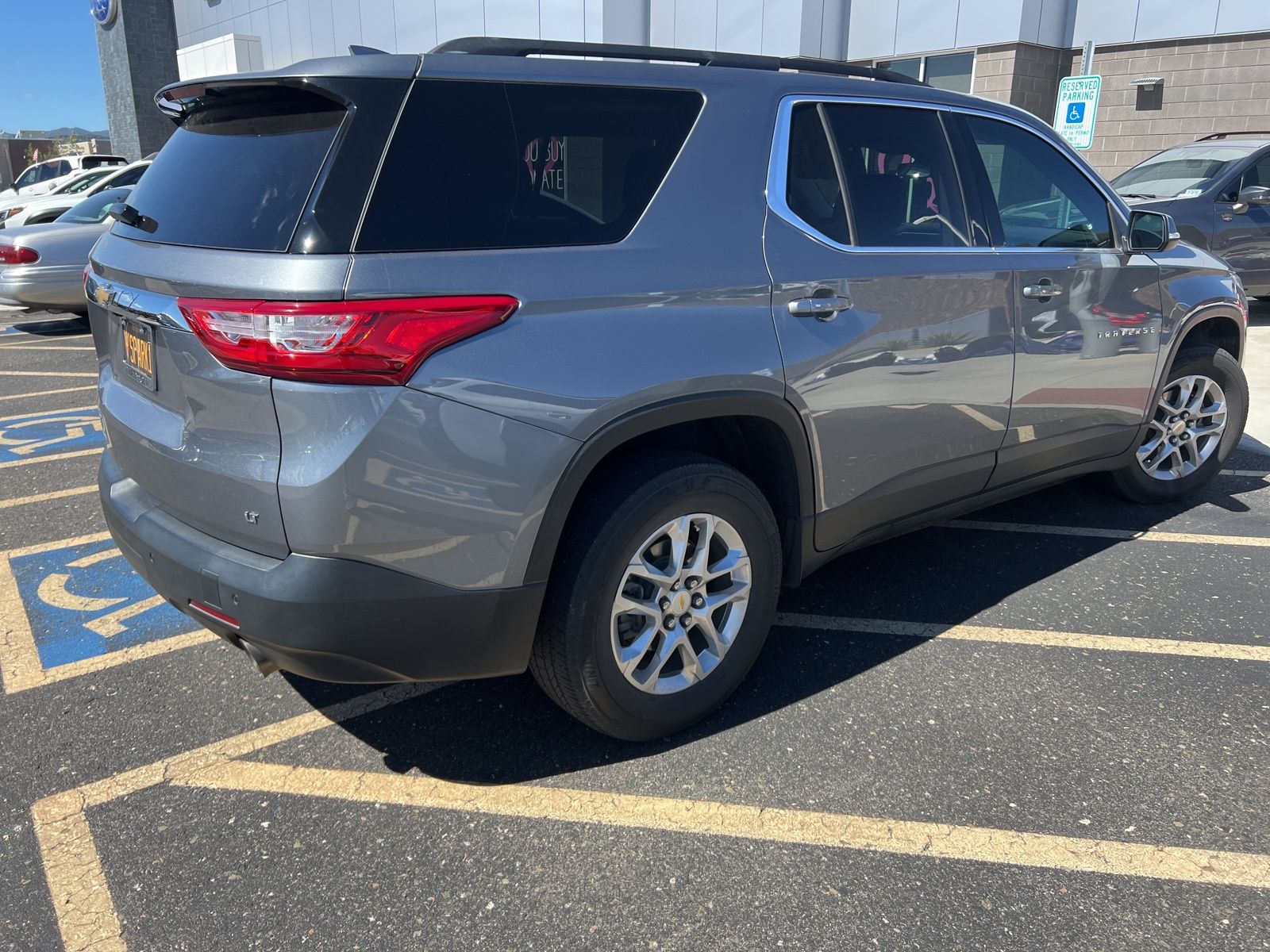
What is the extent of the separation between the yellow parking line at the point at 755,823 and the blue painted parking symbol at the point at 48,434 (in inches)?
155

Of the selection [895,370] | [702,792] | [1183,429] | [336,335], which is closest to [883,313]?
[895,370]

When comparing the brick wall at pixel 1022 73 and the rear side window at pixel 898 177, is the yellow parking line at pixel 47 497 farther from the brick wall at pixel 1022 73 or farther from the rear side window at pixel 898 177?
the brick wall at pixel 1022 73

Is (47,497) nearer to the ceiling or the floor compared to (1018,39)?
nearer to the floor

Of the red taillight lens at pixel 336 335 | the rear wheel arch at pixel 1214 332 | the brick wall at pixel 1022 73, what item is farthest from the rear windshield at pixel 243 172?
the brick wall at pixel 1022 73

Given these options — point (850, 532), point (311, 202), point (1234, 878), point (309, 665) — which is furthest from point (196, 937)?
point (1234, 878)

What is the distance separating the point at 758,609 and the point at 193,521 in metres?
1.64

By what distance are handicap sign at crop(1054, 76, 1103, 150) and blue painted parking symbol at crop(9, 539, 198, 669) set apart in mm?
9636

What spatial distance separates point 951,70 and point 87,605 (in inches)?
578

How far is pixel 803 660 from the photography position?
3.43 m

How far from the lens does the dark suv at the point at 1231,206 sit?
31.8 ft

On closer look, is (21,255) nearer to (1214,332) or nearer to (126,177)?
(126,177)

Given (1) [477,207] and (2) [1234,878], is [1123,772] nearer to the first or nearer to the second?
(2) [1234,878]

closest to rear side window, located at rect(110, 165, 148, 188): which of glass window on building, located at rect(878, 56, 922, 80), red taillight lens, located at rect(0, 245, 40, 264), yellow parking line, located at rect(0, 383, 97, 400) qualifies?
red taillight lens, located at rect(0, 245, 40, 264)

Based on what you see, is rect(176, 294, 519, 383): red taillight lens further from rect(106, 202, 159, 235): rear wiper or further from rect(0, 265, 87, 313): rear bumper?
rect(0, 265, 87, 313): rear bumper
